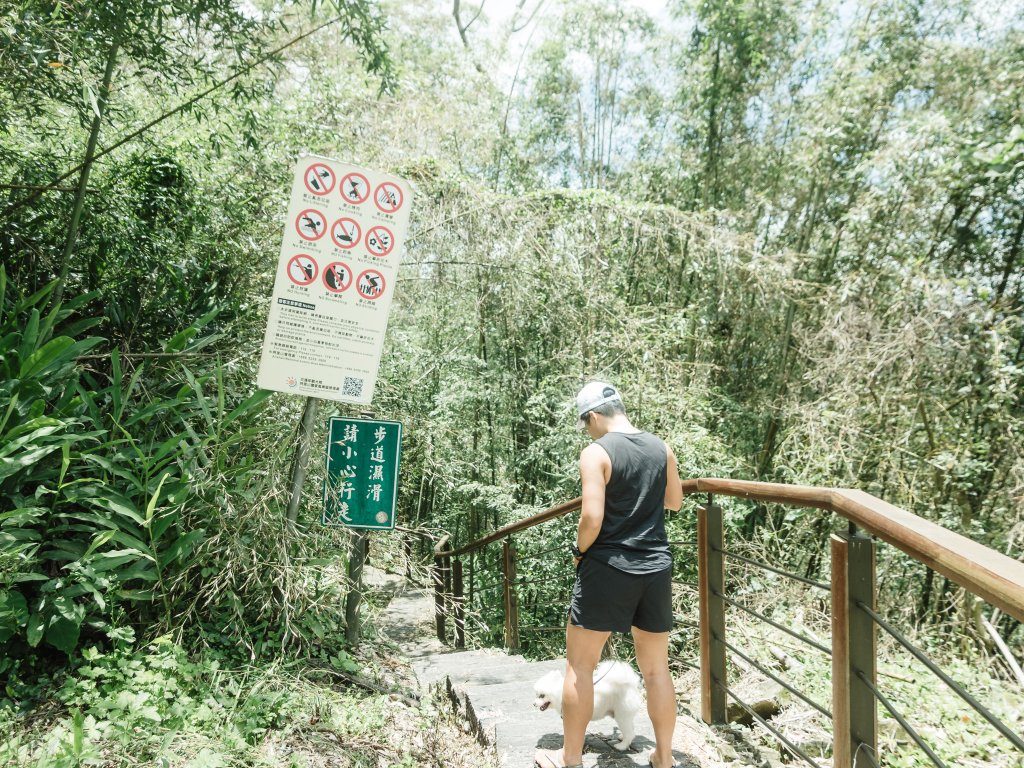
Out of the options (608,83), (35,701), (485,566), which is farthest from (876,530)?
(608,83)

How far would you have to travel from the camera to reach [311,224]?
2.56 metres

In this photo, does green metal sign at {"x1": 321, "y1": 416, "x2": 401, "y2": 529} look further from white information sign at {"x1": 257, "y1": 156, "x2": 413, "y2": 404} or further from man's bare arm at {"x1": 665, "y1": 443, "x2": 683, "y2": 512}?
man's bare arm at {"x1": 665, "y1": 443, "x2": 683, "y2": 512}

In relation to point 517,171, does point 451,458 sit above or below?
below

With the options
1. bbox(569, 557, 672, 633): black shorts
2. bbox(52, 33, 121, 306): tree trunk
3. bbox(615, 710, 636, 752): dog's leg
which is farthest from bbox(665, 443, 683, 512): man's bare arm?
bbox(52, 33, 121, 306): tree trunk

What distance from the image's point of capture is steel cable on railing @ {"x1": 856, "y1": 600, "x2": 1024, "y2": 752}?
2.91ft

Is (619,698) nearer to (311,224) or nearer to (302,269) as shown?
(302,269)

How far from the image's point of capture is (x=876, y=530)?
1.34 meters

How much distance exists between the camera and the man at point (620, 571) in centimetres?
192

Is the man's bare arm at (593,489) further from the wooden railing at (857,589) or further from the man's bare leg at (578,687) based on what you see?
the wooden railing at (857,589)

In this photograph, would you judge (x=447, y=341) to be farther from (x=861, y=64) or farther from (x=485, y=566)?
(x=861, y=64)

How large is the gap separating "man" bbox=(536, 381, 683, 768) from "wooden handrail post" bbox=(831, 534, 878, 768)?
54 cm

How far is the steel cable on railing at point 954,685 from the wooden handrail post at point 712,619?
873mm

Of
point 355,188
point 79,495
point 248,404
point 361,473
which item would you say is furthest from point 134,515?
point 355,188

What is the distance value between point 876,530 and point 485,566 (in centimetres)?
659
